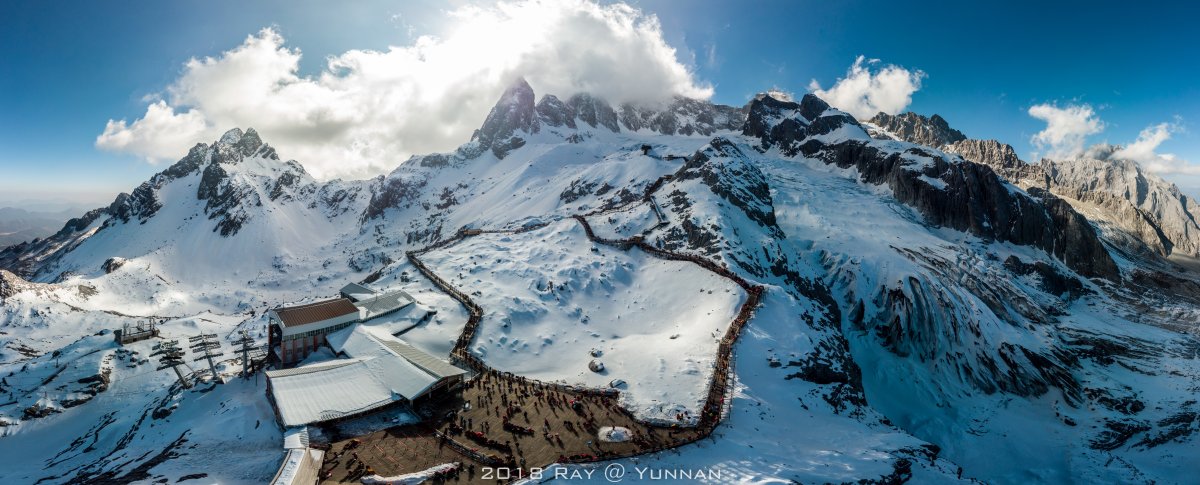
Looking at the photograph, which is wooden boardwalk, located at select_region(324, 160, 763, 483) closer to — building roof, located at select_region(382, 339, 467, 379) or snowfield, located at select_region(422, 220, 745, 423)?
snowfield, located at select_region(422, 220, 745, 423)

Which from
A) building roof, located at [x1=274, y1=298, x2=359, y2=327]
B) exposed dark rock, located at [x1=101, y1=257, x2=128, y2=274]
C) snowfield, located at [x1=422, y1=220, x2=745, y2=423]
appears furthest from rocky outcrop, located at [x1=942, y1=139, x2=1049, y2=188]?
exposed dark rock, located at [x1=101, y1=257, x2=128, y2=274]

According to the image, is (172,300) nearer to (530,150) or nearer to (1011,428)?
(530,150)

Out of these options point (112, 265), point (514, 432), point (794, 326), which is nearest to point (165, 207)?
point (112, 265)

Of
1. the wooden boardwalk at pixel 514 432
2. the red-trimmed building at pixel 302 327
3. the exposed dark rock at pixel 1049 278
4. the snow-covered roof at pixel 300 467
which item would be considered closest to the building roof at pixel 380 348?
the red-trimmed building at pixel 302 327

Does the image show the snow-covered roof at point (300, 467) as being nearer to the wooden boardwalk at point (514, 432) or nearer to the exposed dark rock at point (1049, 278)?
the wooden boardwalk at point (514, 432)

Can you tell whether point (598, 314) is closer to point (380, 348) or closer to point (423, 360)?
point (423, 360)

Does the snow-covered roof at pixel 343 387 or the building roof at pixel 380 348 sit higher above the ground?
the building roof at pixel 380 348

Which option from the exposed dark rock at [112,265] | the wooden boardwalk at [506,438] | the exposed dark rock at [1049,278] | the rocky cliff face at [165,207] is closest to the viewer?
the wooden boardwalk at [506,438]
